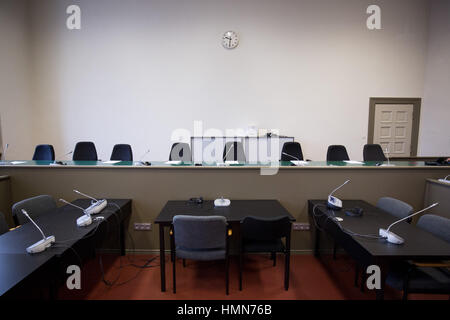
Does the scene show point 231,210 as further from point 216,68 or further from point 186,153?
point 216,68

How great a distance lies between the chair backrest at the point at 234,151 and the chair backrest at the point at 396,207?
210cm

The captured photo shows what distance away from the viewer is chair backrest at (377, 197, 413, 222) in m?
2.15

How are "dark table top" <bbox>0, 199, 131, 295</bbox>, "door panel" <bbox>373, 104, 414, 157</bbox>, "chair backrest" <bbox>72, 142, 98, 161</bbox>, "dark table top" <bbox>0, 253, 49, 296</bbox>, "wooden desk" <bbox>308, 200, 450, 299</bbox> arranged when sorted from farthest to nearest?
1. "door panel" <bbox>373, 104, 414, 157</bbox>
2. "chair backrest" <bbox>72, 142, 98, 161</bbox>
3. "wooden desk" <bbox>308, 200, 450, 299</bbox>
4. "dark table top" <bbox>0, 199, 131, 295</bbox>
5. "dark table top" <bbox>0, 253, 49, 296</bbox>

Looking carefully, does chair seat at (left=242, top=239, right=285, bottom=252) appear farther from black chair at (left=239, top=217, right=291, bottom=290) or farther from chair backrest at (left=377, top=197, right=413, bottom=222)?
chair backrest at (left=377, top=197, right=413, bottom=222)

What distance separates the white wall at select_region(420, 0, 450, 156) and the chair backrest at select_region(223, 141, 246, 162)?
450cm

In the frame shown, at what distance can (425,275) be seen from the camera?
1.70 m

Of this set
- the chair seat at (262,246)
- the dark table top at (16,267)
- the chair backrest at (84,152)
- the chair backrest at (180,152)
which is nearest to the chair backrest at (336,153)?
the chair seat at (262,246)

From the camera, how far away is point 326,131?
17.7ft

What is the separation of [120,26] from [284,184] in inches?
194

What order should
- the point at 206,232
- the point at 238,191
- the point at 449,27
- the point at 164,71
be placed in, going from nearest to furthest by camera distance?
the point at 206,232
the point at 238,191
the point at 449,27
the point at 164,71

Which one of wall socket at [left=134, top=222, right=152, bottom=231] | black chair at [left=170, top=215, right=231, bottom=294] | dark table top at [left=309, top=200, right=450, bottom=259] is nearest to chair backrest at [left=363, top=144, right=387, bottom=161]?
dark table top at [left=309, top=200, right=450, bottom=259]

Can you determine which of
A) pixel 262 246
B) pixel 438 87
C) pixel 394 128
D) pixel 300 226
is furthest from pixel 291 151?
pixel 438 87
